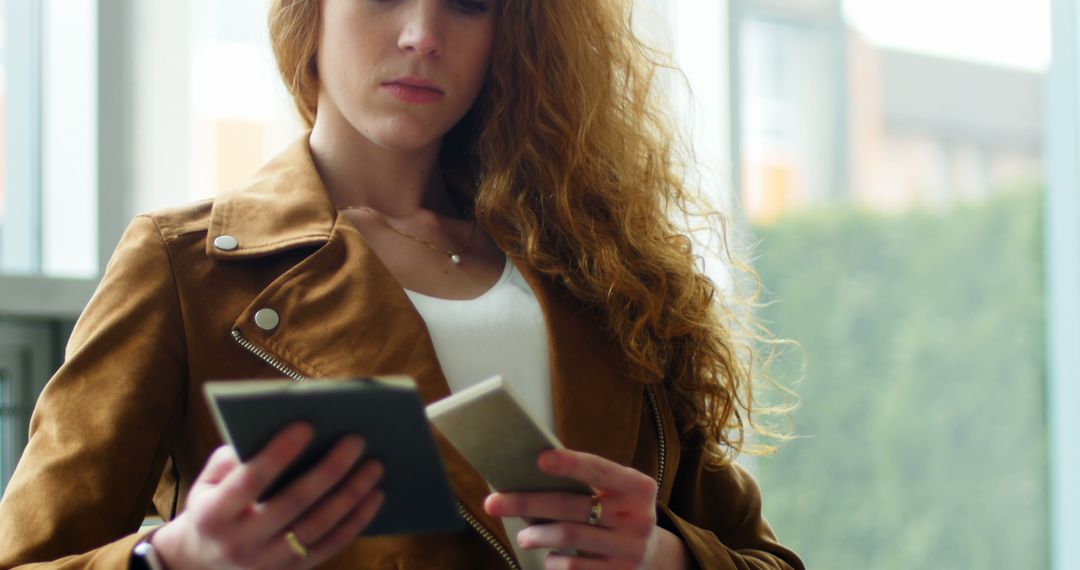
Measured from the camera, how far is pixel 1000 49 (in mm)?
3898

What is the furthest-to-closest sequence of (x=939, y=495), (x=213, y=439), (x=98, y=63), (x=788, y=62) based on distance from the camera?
(x=939, y=495) < (x=788, y=62) < (x=98, y=63) < (x=213, y=439)

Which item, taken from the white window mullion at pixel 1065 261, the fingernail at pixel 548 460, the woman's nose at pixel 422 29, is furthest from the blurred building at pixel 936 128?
the fingernail at pixel 548 460

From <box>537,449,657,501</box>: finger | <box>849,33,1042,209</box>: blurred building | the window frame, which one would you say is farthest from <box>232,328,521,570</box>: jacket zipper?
<box>849,33,1042,209</box>: blurred building

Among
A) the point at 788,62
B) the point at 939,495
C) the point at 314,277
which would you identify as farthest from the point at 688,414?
the point at 939,495

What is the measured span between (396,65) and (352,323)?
308 millimetres

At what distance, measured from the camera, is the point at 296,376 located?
1.36 metres

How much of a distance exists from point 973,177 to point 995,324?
440 millimetres

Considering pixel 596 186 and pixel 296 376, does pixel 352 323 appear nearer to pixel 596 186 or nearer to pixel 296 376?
pixel 296 376

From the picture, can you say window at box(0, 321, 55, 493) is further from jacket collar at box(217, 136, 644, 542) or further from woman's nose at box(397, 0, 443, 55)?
woman's nose at box(397, 0, 443, 55)

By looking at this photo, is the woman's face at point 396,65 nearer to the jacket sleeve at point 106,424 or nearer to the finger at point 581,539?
the jacket sleeve at point 106,424

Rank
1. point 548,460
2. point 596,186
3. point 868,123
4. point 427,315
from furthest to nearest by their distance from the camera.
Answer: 1. point 868,123
2. point 596,186
3. point 427,315
4. point 548,460

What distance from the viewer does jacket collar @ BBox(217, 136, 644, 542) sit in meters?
1.37

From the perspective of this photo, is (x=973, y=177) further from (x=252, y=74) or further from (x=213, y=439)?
(x=213, y=439)

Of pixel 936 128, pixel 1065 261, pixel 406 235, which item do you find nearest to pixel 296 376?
pixel 406 235
